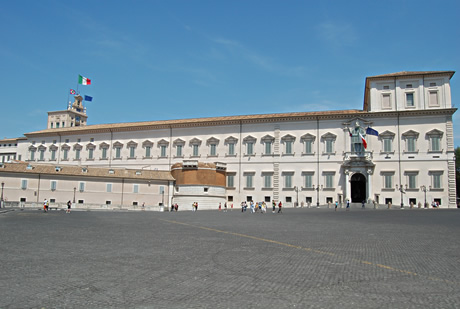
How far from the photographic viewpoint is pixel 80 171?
2068 inches

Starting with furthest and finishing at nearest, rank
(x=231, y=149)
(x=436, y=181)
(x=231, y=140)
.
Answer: (x=231, y=140) < (x=231, y=149) < (x=436, y=181)

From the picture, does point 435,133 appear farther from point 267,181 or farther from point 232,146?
point 232,146

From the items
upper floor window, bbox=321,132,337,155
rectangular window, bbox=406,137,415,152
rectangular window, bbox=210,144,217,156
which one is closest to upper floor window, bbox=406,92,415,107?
rectangular window, bbox=406,137,415,152

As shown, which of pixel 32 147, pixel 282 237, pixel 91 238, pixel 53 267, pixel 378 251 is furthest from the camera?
pixel 32 147

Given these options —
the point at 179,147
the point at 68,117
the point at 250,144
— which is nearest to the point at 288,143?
the point at 250,144

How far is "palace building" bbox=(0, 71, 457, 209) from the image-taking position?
49594 mm

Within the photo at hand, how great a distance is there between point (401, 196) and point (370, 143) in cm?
775

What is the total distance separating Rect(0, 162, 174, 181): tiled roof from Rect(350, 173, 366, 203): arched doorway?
24.9 meters

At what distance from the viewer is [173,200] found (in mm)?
55906

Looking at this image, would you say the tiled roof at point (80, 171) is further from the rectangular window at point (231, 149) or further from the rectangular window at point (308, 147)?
the rectangular window at point (308, 147)

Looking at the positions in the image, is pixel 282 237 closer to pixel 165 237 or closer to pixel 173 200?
pixel 165 237

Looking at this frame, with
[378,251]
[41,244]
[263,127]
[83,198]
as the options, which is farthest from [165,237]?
[263,127]

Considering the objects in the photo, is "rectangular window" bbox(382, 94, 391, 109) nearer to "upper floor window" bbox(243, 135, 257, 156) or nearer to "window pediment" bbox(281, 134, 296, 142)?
"window pediment" bbox(281, 134, 296, 142)

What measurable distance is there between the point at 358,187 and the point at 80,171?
37.1 metres
